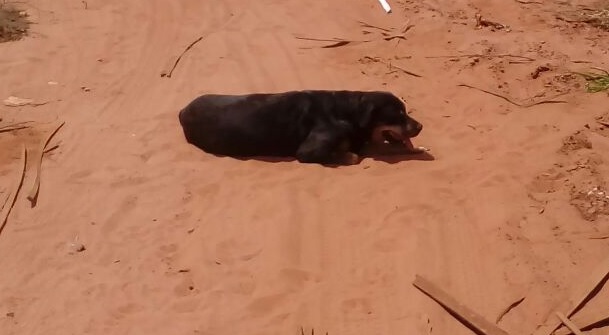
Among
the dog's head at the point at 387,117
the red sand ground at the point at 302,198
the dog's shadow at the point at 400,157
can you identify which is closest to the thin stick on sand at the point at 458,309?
the red sand ground at the point at 302,198

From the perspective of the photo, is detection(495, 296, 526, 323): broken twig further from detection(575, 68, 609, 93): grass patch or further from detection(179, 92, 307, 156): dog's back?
detection(575, 68, 609, 93): grass patch

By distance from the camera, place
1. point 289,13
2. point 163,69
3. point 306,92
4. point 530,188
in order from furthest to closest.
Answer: point 289,13, point 163,69, point 306,92, point 530,188

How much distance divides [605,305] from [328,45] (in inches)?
183

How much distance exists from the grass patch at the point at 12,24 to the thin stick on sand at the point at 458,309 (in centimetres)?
626

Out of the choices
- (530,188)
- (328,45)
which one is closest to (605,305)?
(530,188)

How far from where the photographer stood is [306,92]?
19.7 ft

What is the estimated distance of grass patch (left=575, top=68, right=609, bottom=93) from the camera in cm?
657

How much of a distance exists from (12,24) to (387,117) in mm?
5304

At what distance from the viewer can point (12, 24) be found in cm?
868

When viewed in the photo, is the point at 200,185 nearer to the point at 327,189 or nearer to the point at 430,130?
the point at 327,189

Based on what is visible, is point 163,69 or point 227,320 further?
point 163,69

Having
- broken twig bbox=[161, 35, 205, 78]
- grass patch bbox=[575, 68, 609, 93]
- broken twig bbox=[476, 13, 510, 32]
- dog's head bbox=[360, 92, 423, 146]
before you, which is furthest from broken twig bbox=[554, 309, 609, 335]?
broken twig bbox=[161, 35, 205, 78]

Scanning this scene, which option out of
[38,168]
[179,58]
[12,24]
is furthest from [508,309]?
[12,24]

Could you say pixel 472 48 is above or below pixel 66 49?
above
